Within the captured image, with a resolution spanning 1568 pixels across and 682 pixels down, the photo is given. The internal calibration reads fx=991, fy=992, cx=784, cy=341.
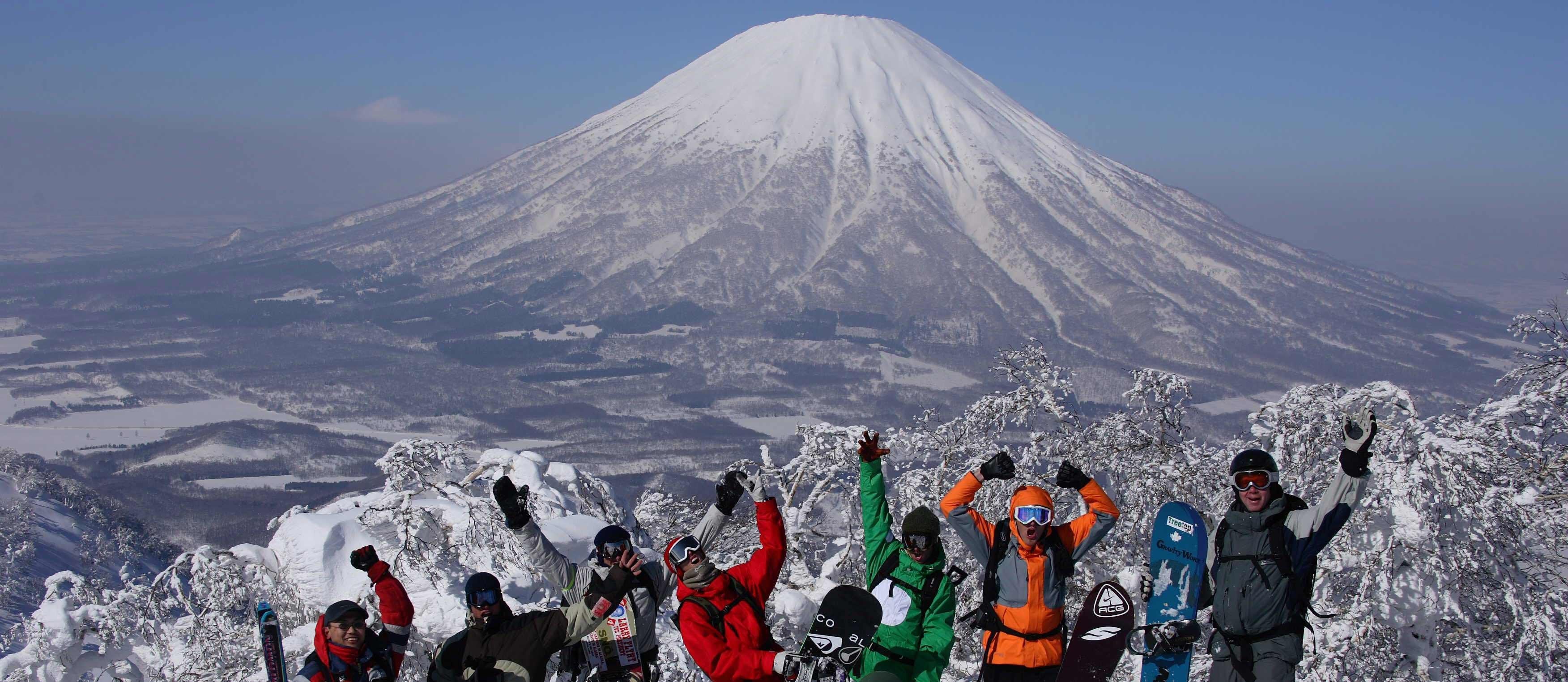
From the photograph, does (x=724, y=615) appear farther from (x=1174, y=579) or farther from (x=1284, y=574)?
(x=1284, y=574)

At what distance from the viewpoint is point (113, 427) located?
13912cm

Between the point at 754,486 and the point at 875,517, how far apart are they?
871 mm

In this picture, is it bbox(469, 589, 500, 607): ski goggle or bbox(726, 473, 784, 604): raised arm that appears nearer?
bbox(469, 589, 500, 607): ski goggle

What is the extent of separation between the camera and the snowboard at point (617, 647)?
20.8ft

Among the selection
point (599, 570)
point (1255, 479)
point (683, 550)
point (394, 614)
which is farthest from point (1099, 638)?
point (394, 614)

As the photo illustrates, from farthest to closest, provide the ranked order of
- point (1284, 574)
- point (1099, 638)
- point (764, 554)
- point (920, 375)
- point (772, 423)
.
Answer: point (920, 375) < point (772, 423) < point (764, 554) < point (1099, 638) < point (1284, 574)

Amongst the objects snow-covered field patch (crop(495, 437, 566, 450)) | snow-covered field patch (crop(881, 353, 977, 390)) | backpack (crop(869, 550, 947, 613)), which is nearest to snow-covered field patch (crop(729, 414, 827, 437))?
snow-covered field patch (crop(495, 437, 566, 450))

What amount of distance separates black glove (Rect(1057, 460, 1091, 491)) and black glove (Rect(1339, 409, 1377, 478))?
1.57 metres

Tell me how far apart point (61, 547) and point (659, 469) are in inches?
2385

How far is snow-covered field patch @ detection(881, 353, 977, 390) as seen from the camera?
17438 centimetres

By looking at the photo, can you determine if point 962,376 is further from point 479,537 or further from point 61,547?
point 479,537

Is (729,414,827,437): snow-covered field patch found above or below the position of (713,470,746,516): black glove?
below

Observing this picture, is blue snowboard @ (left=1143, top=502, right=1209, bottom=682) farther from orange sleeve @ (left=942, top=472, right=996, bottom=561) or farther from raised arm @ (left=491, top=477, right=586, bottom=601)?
raised arm @ (left=491, top=477, right=586, bottom=601)

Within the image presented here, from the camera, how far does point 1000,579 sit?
21.2ft
